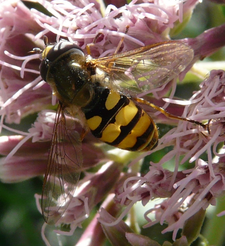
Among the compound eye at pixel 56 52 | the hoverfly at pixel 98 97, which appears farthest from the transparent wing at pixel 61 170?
the compound eye at pixel 56 52

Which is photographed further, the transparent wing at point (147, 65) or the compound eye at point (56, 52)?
the compound eye at point (56, 52)

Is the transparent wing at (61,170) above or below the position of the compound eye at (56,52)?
below

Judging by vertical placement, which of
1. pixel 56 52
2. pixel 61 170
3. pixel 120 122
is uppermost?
pixel 56 52

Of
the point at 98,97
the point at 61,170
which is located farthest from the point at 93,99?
the point at 61,170

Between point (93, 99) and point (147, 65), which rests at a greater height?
point (147, 65)

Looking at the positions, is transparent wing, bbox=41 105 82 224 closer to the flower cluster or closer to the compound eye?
the flower cluster

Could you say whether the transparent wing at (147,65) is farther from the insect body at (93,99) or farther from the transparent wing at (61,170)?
the transparent wing at (61,170)

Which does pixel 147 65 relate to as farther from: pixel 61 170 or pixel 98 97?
pixel 61 170

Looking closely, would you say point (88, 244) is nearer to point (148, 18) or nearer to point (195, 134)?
point (195, 134)

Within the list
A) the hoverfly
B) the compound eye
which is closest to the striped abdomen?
the hoverfly
